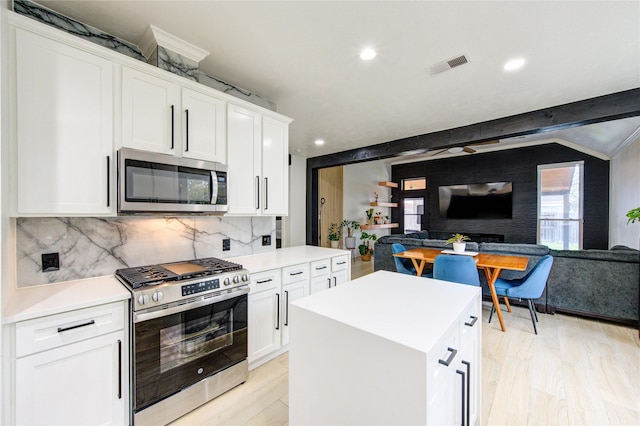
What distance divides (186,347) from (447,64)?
305 cm

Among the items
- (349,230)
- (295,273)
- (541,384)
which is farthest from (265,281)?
(349,230)

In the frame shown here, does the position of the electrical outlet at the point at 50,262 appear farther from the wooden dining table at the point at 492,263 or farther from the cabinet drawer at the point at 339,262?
the wooden dining table at the point at 492,263

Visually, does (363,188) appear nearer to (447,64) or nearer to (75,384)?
(447,64)

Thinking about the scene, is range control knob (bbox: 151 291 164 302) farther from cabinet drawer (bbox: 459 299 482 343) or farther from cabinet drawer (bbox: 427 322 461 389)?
cabinet drawer (bbox: 459 299 482 343)

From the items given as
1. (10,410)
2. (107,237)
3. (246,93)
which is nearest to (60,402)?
(10,410)

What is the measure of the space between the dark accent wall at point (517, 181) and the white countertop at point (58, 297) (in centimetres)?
773

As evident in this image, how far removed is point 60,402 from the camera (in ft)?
4.60

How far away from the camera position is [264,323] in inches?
93.7

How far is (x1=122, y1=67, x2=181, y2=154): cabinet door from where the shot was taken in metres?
1.83

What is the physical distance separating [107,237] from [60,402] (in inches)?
40.9

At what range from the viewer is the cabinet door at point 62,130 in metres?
1.49

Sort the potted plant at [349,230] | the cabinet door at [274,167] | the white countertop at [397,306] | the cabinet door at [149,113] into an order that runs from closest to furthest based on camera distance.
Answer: the white countertop at [397,306] < the cabinet door at [149,113] < the cabinet door at [274,167] < the potted plant at [349,230]

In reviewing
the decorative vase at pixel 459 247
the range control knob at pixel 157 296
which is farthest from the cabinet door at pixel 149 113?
the decorative vase at pixel 459 247

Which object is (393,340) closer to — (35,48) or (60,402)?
(60,402)
